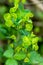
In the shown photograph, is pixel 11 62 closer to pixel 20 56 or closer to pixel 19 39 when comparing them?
pixel 20 56

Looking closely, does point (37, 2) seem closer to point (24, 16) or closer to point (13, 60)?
point (24, 16)

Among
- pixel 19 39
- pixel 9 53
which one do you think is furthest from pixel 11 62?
pixel 19 39

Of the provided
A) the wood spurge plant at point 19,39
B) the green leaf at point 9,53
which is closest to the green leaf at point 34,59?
the wood spurge plant at point 19,39

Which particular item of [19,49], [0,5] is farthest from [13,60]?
[0,5]

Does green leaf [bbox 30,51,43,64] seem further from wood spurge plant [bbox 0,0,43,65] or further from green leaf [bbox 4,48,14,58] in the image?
green leaf [bbox 4,48,14,58]

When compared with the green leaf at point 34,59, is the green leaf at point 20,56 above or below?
above

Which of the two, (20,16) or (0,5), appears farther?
(0,5)

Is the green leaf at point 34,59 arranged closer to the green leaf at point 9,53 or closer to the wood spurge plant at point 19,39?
the wood spurge plant at point 19,39

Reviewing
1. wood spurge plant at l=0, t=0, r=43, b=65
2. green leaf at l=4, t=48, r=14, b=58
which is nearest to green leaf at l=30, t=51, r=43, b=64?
wood spurge plant at l=0, t=0, r=43, b=65
